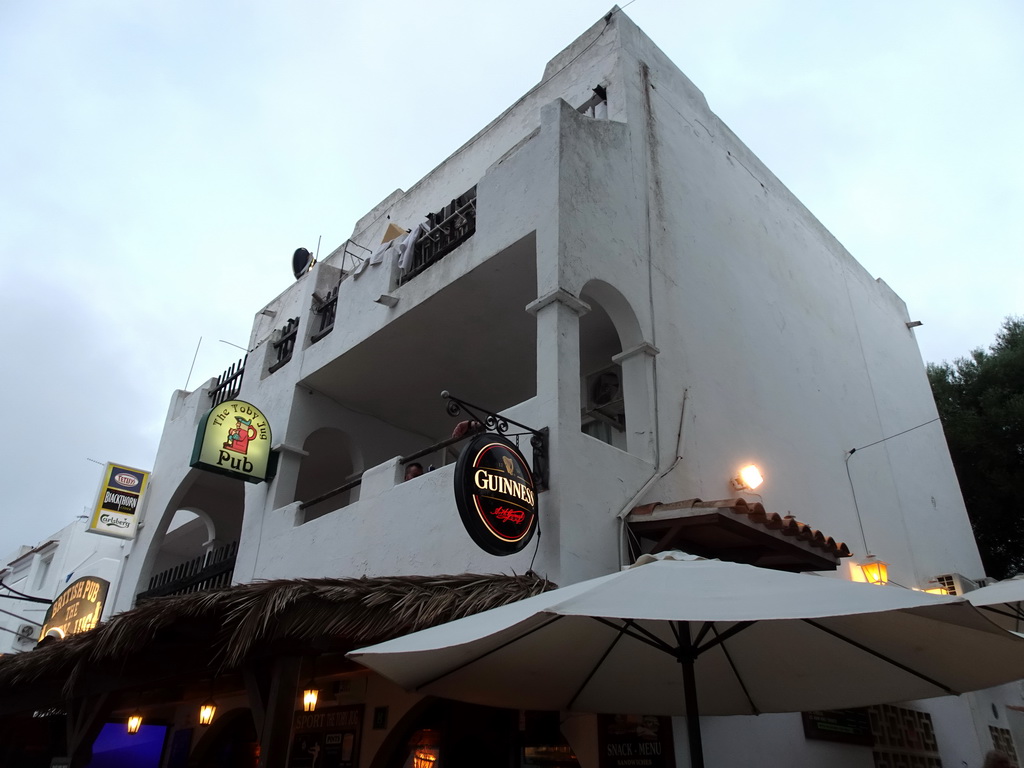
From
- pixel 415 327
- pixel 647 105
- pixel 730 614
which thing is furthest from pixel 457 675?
pixel 647 105

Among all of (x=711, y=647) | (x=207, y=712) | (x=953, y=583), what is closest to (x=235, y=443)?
(x=207, y=712)

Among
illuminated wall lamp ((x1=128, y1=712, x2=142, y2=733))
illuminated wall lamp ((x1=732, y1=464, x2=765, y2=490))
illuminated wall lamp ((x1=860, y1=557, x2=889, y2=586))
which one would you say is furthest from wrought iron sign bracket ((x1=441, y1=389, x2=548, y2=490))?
illuminated wall lamp ((x1=128, y1=712, x2=142, y2=733))

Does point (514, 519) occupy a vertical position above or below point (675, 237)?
below

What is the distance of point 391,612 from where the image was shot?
5336 millimetres

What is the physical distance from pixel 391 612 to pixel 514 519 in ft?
3.95

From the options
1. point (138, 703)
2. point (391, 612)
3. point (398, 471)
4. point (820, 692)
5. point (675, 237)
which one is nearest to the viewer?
point (820, 692)

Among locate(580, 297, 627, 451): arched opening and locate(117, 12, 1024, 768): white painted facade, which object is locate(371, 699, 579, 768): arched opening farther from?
locate(580, 297, 627, 451): arched opening

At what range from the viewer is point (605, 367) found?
9461mm

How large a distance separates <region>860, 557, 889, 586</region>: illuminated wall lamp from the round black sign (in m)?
5.62

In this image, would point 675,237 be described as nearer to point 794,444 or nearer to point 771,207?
point 794,444

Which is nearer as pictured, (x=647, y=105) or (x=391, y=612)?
(x=391, y=612)

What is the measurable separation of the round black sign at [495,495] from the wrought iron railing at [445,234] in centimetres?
374

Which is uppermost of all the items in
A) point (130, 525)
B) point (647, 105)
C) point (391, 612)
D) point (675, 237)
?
point (647, 105)

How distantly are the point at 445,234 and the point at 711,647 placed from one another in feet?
22.4
